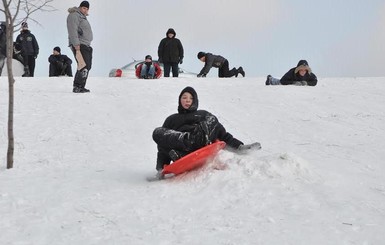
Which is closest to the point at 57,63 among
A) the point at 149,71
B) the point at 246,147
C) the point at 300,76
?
the point at 149,71

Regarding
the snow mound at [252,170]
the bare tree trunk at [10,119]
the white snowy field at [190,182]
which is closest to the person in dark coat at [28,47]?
the white snowy field at [190,182]

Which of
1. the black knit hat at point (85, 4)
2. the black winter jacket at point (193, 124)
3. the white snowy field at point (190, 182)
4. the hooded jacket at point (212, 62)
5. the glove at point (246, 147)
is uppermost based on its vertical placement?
the black knit hat at point (85, 4)

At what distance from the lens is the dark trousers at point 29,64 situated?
1343 centimetres

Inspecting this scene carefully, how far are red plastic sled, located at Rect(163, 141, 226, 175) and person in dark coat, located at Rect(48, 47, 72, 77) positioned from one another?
36.3 ft

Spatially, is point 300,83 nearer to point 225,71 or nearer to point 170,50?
point 225,71

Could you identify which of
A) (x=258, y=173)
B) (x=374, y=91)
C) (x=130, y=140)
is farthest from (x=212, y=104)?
(x=258, y=173)

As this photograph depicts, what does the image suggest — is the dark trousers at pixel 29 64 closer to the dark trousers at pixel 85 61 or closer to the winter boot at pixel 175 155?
the dark trousers at pixel 85 61

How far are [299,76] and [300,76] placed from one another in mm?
29

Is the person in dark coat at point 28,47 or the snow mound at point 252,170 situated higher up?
the person in dark coat at point 28,47

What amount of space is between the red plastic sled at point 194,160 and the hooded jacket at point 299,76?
7.61m

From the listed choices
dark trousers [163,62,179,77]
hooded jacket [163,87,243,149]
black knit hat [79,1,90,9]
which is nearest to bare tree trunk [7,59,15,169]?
hooded jacket [163,87,243,149]

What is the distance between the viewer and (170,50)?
13.3 metres

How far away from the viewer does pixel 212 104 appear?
27.3 feet

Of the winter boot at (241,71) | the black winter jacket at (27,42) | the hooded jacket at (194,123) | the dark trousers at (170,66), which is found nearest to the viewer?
the hooded jacket at (194,123)
